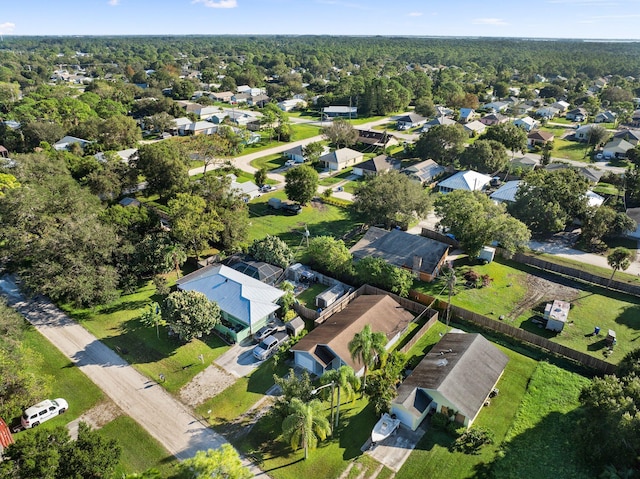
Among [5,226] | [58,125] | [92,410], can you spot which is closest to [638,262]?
[92,410]

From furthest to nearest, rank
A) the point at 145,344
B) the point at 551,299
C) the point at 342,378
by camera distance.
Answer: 1. the point at 551,299
2. the point at 145,344
3. the point at 342,378

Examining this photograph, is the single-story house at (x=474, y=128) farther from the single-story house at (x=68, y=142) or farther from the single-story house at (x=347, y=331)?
the single-story house at (x=68, y=142)

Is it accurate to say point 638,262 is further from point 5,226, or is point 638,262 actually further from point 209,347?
point 5,226

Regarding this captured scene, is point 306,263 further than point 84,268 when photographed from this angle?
Yes

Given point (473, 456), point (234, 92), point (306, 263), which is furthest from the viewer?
point (234, 92)

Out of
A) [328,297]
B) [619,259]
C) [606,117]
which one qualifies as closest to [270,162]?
[328,297]

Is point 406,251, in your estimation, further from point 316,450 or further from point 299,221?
point 316,450
